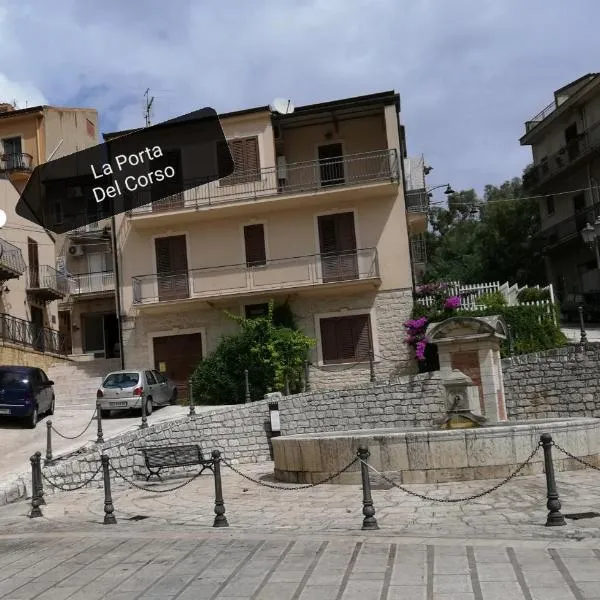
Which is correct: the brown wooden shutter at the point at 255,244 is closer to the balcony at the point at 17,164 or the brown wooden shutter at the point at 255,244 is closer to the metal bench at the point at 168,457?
the metal bench at the point at 168,457

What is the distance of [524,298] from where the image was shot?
23.4m

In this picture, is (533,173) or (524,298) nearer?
(524,298)

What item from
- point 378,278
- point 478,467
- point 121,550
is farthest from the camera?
point 378,278

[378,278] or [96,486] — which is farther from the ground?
[378,278]

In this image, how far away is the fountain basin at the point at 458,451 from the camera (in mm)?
11070

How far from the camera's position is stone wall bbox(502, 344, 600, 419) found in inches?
706

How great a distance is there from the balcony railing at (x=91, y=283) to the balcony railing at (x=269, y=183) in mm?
10976

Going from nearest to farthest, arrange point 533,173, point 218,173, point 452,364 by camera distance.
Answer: point 452,364 < point 218,173 < point 533,173

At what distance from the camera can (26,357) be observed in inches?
981

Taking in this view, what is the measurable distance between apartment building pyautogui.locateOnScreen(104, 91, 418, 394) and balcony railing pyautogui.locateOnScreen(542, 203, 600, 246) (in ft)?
39.4

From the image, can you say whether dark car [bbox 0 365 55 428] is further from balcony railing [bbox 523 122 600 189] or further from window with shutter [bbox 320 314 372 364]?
balcony railing [bbox 523 122 600 189]

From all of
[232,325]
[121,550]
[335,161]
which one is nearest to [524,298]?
[335,161]

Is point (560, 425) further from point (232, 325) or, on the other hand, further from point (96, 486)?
point (232, 325)

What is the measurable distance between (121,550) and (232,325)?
1722 cm
